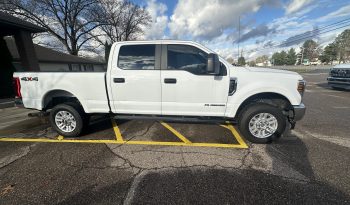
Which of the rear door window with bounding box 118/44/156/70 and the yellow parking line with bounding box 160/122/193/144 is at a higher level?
the rear door window with bounding box 118/44/156/70

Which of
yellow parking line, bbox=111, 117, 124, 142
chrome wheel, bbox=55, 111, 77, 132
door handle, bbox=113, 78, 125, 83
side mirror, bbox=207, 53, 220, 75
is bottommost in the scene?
yellow parking line, bbox=111, 117, 124, 142

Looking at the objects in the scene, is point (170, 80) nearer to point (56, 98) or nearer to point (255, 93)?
point (255, 93)

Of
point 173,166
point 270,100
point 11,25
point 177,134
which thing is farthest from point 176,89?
point 11,25

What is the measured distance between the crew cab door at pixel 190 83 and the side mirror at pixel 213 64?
232mm

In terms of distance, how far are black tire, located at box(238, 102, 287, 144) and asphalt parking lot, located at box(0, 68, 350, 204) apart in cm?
16

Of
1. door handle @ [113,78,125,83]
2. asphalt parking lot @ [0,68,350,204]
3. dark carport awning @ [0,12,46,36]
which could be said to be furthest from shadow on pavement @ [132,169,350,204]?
dark carport awning @ [0,12,46,36]

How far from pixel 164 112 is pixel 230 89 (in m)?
1.49

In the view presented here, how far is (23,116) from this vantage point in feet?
22.1

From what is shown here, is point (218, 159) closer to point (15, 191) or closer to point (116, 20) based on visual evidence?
point (15, 191)

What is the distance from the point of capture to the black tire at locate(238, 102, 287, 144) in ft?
13.0

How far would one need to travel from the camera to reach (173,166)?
3279 millimetres

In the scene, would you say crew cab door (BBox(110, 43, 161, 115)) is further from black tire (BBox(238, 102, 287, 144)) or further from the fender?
black tire (BBox(238, 102, 287, 144))

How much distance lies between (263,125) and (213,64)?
173 centimetres

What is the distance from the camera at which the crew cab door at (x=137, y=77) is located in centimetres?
407
